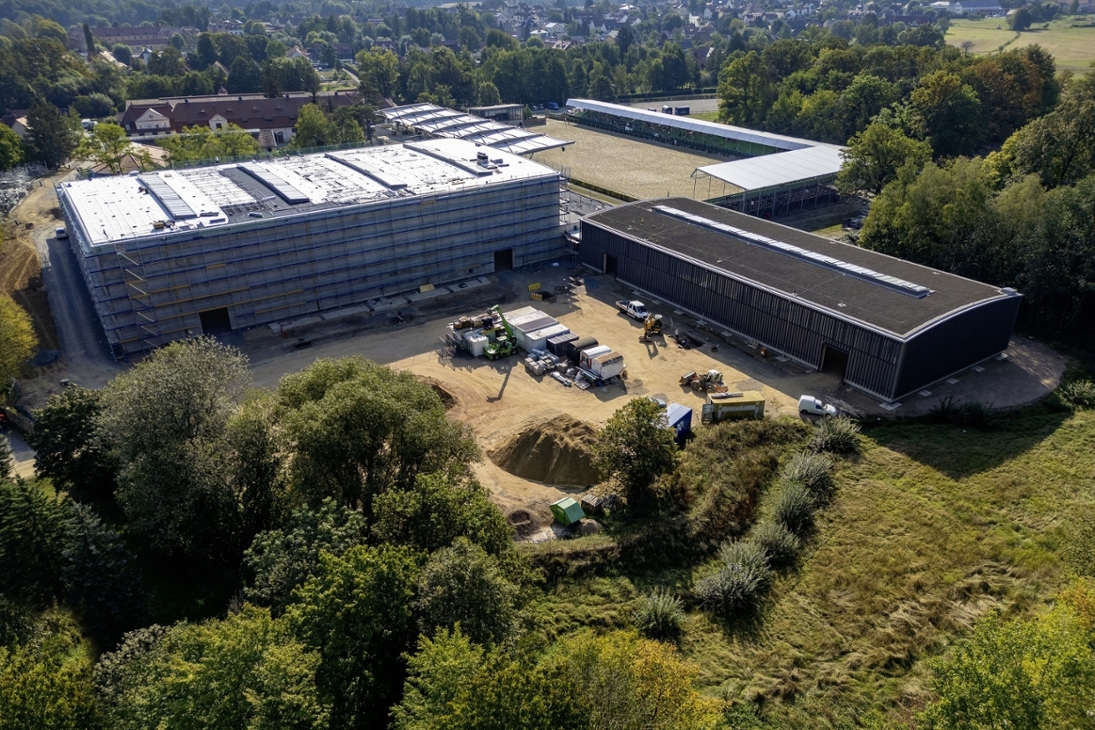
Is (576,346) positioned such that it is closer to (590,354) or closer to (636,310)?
(590,354)

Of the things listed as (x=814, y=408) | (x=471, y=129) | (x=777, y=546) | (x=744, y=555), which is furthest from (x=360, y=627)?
(x=471, y=129)

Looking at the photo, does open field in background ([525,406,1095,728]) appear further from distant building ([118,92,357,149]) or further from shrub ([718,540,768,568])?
distant building ([118,92,357,149])

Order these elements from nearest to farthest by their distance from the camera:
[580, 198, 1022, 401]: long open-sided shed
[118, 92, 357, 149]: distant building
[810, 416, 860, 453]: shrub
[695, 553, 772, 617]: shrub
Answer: [695, 553, 772, 617]: shrub < [810, 416, 860, 453]: shrub < [580, 198, 1022, 401]: long open-sided shed < [118, 92, 357, 149]: distant building

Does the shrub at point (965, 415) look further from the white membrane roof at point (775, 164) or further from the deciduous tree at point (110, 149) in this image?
the deciduous tree at point (110, 149)

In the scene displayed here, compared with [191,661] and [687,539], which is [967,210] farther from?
[191,661]

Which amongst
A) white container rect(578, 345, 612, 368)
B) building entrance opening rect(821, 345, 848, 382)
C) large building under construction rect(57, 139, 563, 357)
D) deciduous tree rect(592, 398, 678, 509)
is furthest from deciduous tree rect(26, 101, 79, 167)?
building entrance opening rect(821, 345, 848, 382)

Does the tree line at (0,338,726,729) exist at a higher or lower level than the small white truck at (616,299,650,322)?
higher

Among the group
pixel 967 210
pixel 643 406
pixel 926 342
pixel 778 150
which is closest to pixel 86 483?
pixel 643 406
